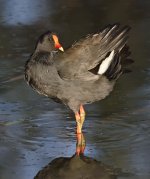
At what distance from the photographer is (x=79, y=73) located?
7.05 m

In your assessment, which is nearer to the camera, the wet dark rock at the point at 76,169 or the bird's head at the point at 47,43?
the wet dark rock at the point at 76,169

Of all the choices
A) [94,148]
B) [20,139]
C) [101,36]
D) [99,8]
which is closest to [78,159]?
[94,148]

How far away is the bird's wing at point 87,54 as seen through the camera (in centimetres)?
703

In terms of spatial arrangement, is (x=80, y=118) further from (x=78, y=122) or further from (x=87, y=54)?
(x=87, y=54)

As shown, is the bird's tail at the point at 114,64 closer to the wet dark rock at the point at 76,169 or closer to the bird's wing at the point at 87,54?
the bird's wing at the point at 87,54

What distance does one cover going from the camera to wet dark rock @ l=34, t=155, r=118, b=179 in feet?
20.1

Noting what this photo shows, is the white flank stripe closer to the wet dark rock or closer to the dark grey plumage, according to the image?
the dark grey plumage

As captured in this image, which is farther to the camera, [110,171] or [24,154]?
[24,154]

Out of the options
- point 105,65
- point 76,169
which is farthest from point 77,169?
point 105,65

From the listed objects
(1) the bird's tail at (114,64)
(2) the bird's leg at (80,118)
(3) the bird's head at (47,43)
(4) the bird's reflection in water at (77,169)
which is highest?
(3) the bird's head at (47,43)

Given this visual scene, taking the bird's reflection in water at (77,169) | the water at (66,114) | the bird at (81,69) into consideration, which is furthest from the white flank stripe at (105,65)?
the bird's reflection in water at (77,169)

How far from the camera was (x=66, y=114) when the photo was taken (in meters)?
7.83

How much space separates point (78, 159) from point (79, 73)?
915 millimetres

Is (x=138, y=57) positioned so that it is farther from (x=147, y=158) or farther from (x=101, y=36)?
(x=147, y=158)
